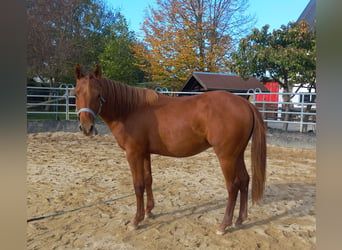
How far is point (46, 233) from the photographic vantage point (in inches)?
93.2

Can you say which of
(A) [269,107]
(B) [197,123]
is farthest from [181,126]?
(A) [269,107]

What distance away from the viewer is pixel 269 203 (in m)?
3.16

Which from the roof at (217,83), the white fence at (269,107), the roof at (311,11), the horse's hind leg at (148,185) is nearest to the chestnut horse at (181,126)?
the horse's hind leg at (148,185)

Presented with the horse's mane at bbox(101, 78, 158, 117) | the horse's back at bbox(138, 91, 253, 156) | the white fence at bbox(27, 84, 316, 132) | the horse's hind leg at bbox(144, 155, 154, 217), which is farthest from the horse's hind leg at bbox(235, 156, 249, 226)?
the white fence at bbox(27, 84, 316, 132)

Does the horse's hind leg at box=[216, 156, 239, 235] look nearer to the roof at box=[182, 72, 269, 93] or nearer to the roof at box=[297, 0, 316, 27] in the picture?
the roof at box=[297, 0, 316, 27]

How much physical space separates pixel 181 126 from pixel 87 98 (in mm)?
907

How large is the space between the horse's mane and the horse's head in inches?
4.8

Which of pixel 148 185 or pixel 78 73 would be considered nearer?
pixel 78 73

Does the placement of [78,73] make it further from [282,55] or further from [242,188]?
[282,55]

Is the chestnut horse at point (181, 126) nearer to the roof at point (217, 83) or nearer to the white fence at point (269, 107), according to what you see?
the white fence at point (269, 107)

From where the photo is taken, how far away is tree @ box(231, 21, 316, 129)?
779cm

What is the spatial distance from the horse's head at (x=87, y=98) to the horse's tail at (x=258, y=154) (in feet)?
4.93
